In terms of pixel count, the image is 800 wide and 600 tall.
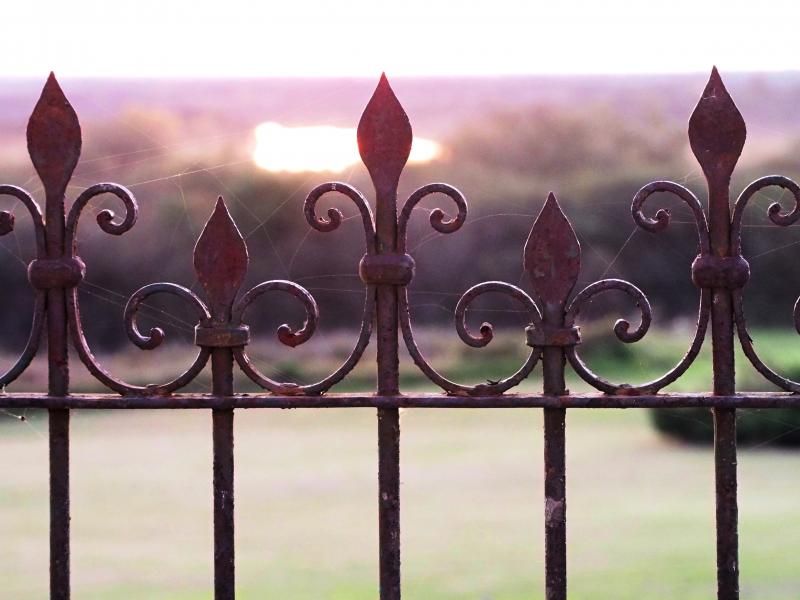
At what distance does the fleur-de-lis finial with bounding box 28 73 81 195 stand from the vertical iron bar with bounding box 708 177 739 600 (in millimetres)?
1107

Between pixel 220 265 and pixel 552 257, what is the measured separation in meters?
0.56

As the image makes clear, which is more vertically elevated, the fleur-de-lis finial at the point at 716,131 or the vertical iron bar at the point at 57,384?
the fleur-de-lis finial at the point at 716,131

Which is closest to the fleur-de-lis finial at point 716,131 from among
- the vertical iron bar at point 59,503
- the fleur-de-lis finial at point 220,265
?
the fleur-de-lis finial at point 220,265

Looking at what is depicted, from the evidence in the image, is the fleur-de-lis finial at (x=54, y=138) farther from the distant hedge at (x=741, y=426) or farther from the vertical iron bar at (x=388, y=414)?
the distant hedge at (x=741, y=426)

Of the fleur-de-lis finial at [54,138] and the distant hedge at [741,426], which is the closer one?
the fleur-de-lis finial at [54,138]

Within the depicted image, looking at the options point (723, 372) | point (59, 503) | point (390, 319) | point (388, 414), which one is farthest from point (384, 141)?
point (59, 503)

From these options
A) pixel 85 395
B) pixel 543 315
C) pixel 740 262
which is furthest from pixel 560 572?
pixel 85 395

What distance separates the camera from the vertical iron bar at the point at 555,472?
1656mm

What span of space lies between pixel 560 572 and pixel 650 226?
24.0 inches

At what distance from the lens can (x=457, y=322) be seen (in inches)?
63.8

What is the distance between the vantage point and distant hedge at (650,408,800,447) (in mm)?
5867

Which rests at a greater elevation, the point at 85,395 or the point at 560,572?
the point at 85,395

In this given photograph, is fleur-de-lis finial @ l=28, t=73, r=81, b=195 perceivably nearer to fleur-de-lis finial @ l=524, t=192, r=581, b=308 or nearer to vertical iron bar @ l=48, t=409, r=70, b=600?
vertical iron bar @ l=48, t=409, r=70, b=600

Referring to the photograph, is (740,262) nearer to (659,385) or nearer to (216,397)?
(659,385)
